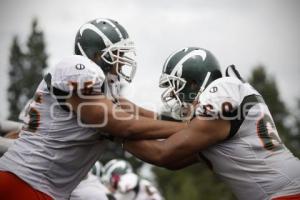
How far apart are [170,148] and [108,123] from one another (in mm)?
530

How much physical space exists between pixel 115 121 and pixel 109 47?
0.76 metres

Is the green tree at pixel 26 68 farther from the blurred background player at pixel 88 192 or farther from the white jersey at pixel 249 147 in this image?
the white jersey at pixel 249 147

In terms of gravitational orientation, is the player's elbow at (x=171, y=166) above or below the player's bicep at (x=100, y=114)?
below

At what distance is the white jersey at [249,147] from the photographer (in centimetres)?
559

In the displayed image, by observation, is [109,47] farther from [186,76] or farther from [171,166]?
[171,166]

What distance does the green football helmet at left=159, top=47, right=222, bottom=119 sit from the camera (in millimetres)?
6129

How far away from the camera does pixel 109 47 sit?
247 inches

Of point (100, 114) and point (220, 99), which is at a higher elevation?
point (220, 99)

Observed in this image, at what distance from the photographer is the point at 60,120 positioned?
6.02 metres

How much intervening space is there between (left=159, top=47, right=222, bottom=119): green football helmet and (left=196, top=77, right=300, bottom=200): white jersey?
433 millimetres

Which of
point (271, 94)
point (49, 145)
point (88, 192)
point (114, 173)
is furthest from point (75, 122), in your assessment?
point (271, 94)

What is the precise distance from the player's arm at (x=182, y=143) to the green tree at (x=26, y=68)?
32485 millimetres

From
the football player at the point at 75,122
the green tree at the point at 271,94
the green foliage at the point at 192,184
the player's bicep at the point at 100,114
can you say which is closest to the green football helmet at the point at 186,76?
the football player at the point at 75,122

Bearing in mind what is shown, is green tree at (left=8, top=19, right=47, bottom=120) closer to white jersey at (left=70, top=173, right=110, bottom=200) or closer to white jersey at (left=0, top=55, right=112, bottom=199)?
white jersey at (left=70, top=173, right=110, bottom=200)
